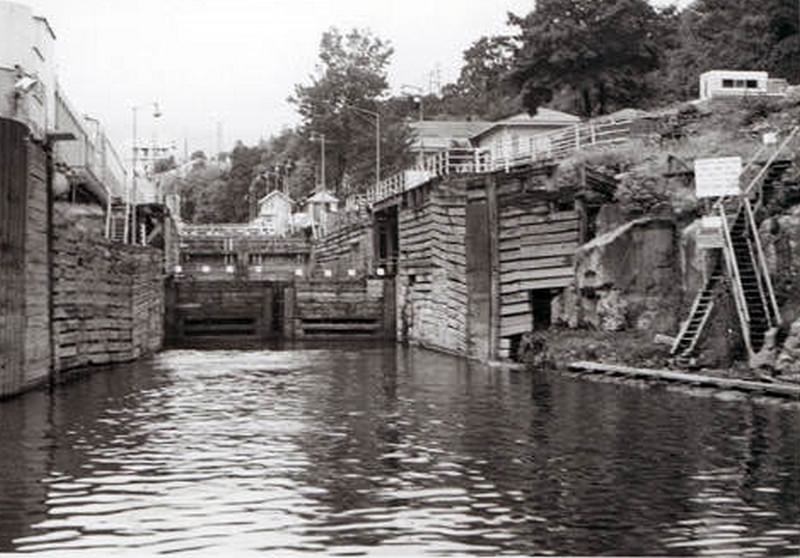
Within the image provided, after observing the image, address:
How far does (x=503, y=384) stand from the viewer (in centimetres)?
3250

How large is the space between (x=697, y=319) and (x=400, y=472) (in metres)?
16.8

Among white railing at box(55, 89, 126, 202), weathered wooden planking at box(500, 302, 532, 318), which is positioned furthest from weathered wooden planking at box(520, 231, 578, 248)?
white railing at box(55, 89, 126, 202)

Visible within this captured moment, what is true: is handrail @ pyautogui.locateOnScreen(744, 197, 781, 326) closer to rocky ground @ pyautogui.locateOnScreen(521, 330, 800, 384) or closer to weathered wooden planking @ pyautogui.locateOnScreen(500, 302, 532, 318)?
rocky ground @ pyautogui.locateOnScreen(521, 330, 800, 384)

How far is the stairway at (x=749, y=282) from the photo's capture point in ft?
96.8

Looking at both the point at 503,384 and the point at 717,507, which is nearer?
the point at 717,507

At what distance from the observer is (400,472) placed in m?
17.3

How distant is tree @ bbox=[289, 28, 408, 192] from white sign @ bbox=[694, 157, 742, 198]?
58801 mm

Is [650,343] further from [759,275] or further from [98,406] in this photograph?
[98,406]

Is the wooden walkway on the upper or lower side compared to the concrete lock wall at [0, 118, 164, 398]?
lower

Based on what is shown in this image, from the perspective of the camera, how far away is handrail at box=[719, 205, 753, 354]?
2935 cm

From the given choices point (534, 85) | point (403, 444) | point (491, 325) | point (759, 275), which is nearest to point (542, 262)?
point (491, 325)

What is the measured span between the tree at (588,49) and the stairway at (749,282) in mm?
32838

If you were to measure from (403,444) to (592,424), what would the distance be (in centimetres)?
455

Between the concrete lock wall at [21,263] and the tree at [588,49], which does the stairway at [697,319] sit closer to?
the concrete lock wall at [21,263]
